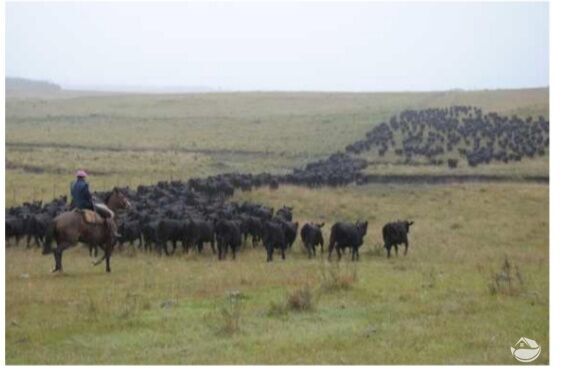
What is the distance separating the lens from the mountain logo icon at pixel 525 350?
11.4m

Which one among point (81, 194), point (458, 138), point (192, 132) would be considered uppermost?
point (192, 132)

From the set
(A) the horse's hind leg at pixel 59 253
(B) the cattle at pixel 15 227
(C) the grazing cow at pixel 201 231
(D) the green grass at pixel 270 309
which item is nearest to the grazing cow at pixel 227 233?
(C) the grazing cow at pixel 201 231

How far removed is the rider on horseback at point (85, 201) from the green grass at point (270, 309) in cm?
114

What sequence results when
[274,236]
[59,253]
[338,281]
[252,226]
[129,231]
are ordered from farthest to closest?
[252,226] < [129,231] < [274,236] < [59,253] < [338,281]

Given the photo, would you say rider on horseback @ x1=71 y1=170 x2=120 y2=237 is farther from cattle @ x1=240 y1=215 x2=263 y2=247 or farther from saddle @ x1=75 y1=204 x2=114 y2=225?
cattle @ x1=240 y1=215 x2=263 y2=247

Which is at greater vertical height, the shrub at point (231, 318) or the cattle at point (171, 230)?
the cattle at point (171, 230)

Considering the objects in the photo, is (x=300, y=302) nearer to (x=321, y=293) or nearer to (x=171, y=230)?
(x=321, y=293)

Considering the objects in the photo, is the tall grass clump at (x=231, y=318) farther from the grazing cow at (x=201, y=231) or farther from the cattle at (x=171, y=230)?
the cattle at (x=171, y=230)

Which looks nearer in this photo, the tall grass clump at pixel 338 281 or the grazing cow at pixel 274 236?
the tall grass clump at pixel 338 281

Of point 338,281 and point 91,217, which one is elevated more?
point 91,217

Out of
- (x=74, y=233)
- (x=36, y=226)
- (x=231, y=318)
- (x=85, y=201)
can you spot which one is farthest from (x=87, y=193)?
(x=231, y=318)

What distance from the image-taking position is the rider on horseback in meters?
18.3

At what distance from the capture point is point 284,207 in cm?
2945

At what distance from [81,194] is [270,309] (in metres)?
6.39
